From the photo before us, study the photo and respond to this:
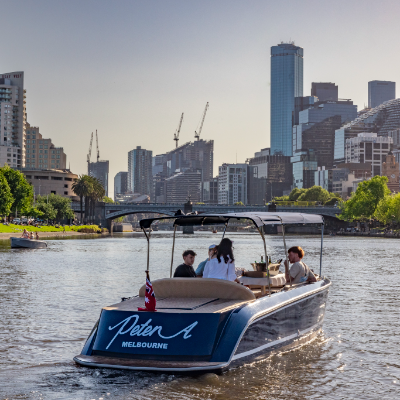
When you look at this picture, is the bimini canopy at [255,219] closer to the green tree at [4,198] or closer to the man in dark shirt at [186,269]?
the man in dark shirt at [186,269]

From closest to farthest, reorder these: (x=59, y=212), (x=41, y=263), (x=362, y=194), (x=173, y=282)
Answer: (x=173, y=282), (x=41, y=263), (x=362, y=194), (x=59, y=212)

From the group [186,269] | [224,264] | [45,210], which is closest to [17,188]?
[45,210]

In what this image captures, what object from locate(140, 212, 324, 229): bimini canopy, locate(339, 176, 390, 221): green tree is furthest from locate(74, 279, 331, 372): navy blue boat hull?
locate(339, 176, 390, 221): green tree

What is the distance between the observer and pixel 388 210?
120438 mm

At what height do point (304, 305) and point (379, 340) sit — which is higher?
point (304, 305)

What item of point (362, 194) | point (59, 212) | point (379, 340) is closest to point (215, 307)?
point (379, 340)

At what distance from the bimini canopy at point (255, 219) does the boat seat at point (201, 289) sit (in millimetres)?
1312

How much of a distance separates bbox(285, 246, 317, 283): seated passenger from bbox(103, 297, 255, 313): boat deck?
3100 mm

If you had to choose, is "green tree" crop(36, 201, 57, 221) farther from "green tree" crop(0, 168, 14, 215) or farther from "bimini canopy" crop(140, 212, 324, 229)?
"bimini canopy" crop(140, 212, 324, 229)

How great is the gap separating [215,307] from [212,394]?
1721 mm

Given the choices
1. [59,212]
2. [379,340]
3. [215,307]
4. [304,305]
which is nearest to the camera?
[215,307]

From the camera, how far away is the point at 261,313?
37.0 ft

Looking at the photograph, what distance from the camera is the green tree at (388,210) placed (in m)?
119

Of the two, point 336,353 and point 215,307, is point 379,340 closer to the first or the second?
point 336,353
